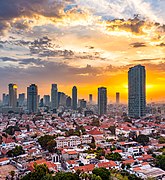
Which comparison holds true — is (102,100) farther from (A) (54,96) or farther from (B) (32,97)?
(A) (54,96)

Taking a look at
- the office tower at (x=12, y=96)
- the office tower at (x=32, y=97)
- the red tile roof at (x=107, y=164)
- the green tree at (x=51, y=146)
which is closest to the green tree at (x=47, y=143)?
the green tree at (x=51, y=146)

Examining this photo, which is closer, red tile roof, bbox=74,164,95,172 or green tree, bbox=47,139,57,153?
red tile roof, bbox=74,164,95,172

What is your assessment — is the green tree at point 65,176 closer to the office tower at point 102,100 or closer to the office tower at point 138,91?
the office tower at point 138,91

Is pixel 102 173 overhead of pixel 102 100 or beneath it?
beneath

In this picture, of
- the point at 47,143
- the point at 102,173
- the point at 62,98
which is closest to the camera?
the point at 102,173

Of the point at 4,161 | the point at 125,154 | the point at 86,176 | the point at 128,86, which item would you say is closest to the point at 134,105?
the point at 128,86

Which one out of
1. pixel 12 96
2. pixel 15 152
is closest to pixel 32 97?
pixel 12 96

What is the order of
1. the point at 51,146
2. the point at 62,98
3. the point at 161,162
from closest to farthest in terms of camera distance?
the point at 161,162, the point at 51,146, the point at 62,98

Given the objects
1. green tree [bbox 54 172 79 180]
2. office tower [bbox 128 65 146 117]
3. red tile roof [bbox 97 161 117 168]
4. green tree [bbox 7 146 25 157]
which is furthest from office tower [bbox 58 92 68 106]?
green tree [bbox 54 172 79 180]

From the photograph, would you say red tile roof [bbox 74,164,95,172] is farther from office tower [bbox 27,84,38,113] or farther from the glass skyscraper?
the glass skyscraper
